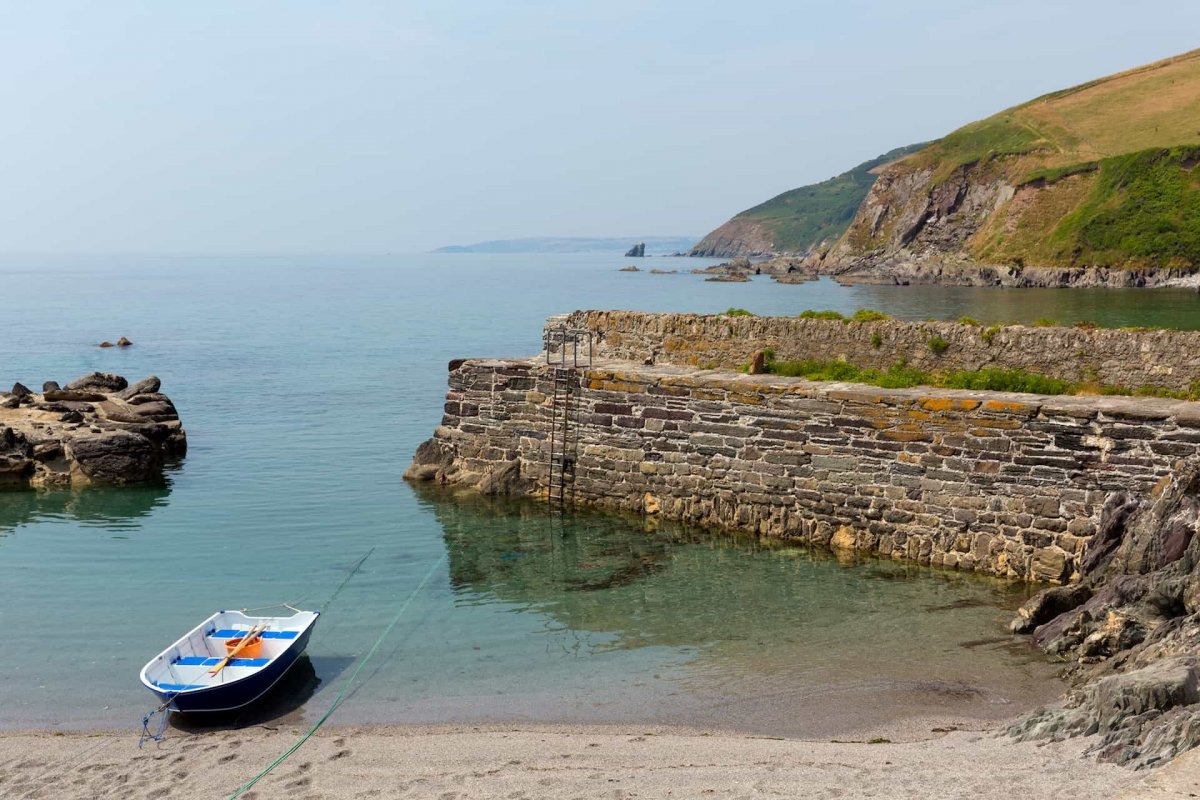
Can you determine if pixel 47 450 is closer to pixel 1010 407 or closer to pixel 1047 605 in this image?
pixel 1010 407

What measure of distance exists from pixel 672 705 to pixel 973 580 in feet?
16.5

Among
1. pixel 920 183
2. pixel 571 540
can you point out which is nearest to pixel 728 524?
pixel 571 540

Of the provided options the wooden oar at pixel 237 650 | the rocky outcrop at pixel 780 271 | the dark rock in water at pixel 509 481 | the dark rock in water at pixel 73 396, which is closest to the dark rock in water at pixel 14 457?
the dark rock in water at pixel 73 396

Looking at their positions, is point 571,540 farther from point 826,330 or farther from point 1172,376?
point 1172,376

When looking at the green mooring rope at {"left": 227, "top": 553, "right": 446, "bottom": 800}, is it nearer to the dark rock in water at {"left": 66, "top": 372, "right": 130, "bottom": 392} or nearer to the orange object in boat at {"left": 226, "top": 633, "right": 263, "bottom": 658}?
the orange object in boat at {"left": 226, "top": 633, "right": 263, "bottom": 658}

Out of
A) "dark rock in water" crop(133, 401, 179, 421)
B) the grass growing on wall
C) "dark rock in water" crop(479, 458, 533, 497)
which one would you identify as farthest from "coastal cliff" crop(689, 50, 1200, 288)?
"dark rock in water" crop(133, 401, 179, 421)

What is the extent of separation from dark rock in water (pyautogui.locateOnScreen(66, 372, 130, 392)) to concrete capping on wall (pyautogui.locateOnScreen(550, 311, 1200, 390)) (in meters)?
13.5

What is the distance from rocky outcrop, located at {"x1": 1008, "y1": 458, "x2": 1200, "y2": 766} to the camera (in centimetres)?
756

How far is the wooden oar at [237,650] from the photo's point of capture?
10203mm

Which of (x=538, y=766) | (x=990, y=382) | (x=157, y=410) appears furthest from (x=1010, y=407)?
(x=157, y=410)

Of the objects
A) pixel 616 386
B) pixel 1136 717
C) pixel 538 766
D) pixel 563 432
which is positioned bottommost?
pixel 538 766

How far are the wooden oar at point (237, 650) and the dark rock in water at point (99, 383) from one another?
18445 mm

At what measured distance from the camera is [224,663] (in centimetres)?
1027

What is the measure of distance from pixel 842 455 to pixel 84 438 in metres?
14.6
